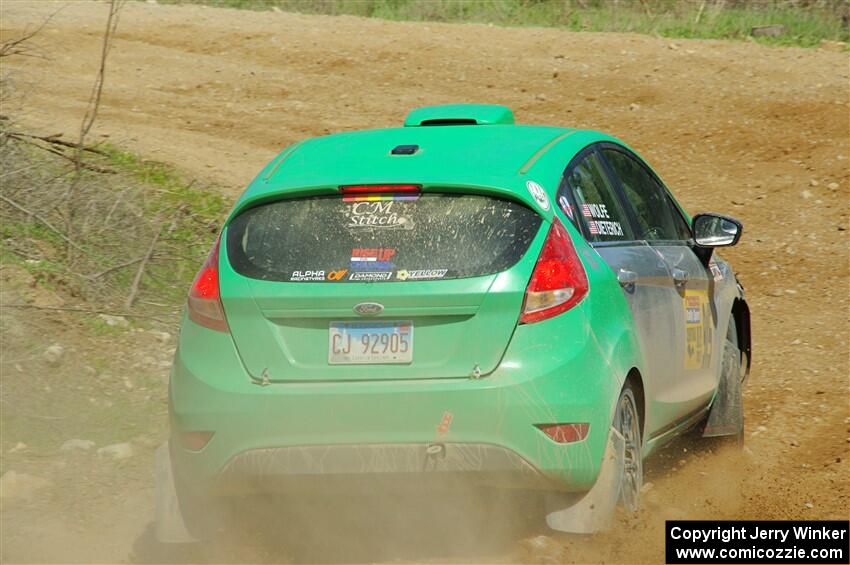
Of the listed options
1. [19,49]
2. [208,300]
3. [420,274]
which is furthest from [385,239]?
[19,49]

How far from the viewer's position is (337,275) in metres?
4.64

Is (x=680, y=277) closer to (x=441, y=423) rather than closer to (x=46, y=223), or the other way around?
(x=441, y=423)

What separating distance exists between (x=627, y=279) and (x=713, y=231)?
119cm

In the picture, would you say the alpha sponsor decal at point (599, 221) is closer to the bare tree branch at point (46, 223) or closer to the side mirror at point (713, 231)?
the side mirror at point (713, 231)

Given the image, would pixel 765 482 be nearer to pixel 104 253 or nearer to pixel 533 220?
pixel 533 220

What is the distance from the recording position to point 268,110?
15.3 meters

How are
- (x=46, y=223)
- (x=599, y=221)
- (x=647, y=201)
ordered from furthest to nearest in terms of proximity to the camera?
(x=46, y=223)
(x=647, y=201)
(x=599, y=221)

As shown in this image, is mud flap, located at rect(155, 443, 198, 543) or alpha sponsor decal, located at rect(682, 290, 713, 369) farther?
alpha sponsor decal, located at rect(682, 290, 713, 369)

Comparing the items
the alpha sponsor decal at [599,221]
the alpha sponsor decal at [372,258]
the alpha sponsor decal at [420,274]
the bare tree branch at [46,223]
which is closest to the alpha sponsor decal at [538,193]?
the alpha sponsor decal at [599,221]

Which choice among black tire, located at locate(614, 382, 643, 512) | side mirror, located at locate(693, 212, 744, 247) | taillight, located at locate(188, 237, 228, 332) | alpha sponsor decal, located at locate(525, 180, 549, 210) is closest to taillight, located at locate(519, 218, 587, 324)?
alpha sponsor decal, located at locate(525, 180, 549, 210)

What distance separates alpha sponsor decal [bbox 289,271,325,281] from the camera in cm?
465

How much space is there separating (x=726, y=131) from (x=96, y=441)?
882 centimetres

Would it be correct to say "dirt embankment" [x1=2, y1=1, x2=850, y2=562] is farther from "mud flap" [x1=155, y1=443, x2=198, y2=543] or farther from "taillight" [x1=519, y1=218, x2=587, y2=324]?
"taillight" [x1=519, y1=218, x2=587, y2=324]

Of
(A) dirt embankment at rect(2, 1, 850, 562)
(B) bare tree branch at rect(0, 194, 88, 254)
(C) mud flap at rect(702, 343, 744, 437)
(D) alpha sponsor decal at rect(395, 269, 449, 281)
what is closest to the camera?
(D) alpha sponsor decal at rect(395, 269, 449, 281)
